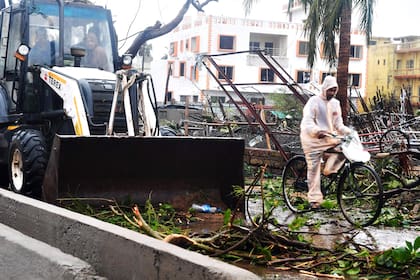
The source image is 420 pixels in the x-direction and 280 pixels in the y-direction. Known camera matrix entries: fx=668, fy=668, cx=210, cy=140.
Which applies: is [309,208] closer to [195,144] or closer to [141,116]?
[195,144]

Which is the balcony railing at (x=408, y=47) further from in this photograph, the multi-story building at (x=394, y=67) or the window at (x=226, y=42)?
the window at (x=226, y=42)

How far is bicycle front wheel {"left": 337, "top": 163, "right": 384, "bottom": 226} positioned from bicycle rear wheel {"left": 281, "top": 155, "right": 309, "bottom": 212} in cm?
107

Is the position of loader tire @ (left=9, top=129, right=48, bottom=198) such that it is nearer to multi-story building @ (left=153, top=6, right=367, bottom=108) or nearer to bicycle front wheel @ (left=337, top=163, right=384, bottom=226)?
bicycle front wheel @ (left=337, top=163, right=384, bottom=226)

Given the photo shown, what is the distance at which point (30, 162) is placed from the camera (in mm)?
9297

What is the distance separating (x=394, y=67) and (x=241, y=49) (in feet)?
48.7

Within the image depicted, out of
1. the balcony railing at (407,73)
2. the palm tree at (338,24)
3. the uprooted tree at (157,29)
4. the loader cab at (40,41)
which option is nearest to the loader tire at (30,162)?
the loader cab at (40,41)

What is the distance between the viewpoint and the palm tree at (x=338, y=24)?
1617 cm

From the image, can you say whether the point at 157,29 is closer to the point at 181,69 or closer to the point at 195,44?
the point at 195,44

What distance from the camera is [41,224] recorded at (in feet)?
18.6

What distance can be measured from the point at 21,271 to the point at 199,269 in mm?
1829

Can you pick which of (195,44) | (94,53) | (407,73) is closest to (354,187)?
(94,53)

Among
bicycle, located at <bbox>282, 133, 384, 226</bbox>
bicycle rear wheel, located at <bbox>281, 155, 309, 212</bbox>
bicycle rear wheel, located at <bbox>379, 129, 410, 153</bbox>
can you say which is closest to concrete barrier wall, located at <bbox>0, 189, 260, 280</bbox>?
bicycle, located at <bbox>282, 133, 384, 226</bbox>

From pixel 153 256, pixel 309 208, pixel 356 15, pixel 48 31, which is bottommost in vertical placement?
pixel 309 208

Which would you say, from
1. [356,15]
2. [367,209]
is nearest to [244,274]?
[367,209]
